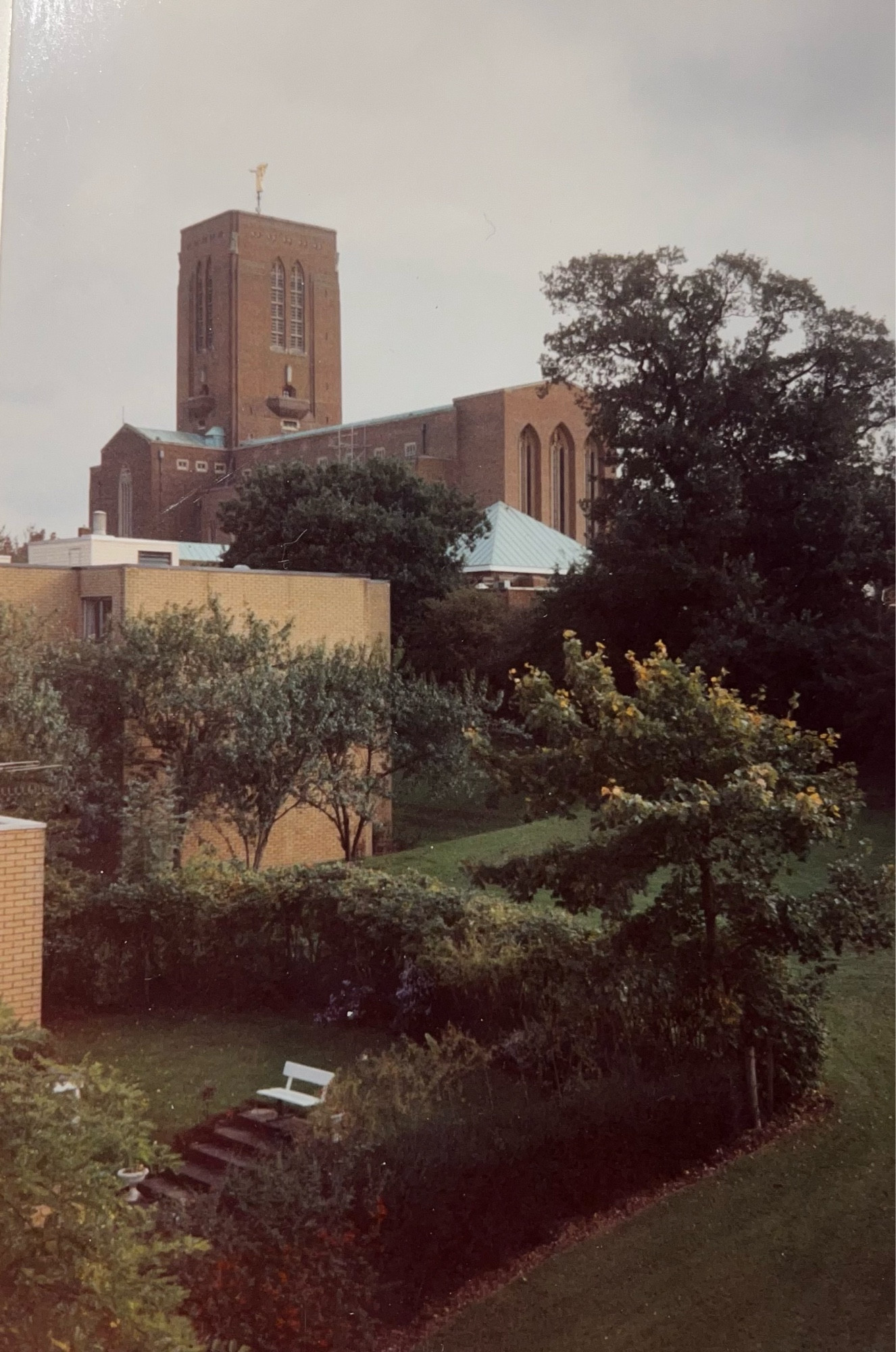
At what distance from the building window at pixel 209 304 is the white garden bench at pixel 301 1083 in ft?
6.80

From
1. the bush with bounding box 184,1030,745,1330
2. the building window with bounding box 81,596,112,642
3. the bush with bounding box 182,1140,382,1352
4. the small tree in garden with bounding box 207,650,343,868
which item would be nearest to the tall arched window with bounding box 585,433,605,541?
the small tree in garden with bounding box 207,650,343,868

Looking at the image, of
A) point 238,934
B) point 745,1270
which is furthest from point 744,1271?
point 238,934

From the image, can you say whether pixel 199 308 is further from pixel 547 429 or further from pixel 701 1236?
pixel 701 1236

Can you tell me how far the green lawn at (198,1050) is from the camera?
3.12m

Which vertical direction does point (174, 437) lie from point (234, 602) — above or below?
above

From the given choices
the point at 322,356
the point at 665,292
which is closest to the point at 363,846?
the point at 322,356

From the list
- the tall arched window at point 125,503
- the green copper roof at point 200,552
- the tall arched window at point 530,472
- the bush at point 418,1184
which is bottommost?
the bush at point 418,1184

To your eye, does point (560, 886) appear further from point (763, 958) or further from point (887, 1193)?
point (887, 1193)

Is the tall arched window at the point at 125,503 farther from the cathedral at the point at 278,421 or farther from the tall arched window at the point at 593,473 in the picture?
the tall arched window at the point at 593,473

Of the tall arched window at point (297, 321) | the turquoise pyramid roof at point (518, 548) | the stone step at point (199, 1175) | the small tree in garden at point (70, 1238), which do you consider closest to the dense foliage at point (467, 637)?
the turquoise pyramid roof at point (518, 548)

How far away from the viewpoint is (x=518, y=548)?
5230 millimetres

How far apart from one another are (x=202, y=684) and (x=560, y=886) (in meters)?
2.12

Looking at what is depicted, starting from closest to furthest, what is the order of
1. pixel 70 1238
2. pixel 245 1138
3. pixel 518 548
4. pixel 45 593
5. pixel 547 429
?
1. pixel 70 1238
2. pixel 245 1138
3. pixel 45 593
4. pixel 547 429
5. pixel 518 548

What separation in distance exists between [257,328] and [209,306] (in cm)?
46
